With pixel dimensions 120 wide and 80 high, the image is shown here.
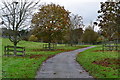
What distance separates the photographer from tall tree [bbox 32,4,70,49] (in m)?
30.3

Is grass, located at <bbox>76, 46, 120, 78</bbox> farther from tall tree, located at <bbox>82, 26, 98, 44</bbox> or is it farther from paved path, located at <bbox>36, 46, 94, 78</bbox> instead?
tall tree, located at <bbox>82, 26, 98, 44</bbox>

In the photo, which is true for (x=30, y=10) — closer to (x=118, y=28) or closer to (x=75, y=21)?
(x=118, y=28)

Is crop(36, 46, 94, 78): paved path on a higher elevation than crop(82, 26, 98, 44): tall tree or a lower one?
lower

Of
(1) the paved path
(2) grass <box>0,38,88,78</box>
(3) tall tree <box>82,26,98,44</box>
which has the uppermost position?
(3) tall tree <box>82,26,98,44</box>

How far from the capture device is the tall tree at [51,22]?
3033cm

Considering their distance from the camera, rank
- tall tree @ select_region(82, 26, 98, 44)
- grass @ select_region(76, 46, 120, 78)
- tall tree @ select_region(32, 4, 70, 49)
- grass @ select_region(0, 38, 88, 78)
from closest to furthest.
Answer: grass @ select_region(0, 38, 88, 78) < grass @ select_region(76, 46, 120, 78) < tall tree @ select_region(32, 4, 70, 49) < tall tree @ select_region(82, 26, 98, 44)

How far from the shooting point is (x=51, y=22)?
31.5 m

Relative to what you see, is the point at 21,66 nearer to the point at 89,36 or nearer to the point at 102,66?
the point at 102,66

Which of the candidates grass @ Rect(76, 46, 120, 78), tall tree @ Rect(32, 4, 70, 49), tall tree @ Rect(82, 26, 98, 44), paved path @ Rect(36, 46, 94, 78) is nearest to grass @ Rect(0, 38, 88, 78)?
paved path @ Rect(36, 46, 94, 78)

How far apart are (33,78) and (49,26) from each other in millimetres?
22515

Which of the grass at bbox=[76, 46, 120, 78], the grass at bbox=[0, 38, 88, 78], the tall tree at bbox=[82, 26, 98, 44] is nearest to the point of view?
the grass at bbox=[0, 38, 88, 78]

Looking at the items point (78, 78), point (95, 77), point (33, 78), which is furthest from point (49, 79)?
point (95, 77)

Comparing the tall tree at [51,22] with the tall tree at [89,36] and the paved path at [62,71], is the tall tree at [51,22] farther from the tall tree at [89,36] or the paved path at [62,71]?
the tall tree at [89,36]

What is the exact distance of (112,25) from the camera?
13477 millimetres
